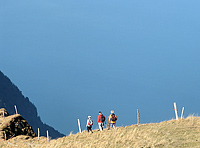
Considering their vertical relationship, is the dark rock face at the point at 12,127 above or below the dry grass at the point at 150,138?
above

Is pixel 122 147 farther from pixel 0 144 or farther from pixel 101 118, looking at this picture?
pixel 0 144

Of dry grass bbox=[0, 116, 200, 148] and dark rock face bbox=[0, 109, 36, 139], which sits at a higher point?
dark rock face bbox=[0, 109, 36, 139]

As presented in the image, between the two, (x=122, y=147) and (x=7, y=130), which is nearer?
(x=122, y=147)

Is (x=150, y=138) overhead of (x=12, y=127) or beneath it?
beneath

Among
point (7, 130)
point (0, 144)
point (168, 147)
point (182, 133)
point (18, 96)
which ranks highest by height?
point (18, 96)

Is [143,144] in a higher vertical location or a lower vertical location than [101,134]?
lower

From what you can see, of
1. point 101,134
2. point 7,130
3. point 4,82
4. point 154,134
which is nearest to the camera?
point 154,134

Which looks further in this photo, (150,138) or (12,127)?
(12,127)

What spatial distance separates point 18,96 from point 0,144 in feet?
557

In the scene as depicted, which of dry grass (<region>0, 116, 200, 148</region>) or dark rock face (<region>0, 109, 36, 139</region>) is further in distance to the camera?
dark rock face (<region>0, 109, 36, 139</region>)

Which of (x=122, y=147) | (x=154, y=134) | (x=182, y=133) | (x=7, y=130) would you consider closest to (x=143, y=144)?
(x=122, y=147)

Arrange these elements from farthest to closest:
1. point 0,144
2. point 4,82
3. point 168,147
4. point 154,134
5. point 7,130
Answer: point 4,82, point 7,130, point 0,144, point 154,134, point 168,147

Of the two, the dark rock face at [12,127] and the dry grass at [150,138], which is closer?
the dry grass at [150,138]

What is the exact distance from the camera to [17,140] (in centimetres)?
3444
